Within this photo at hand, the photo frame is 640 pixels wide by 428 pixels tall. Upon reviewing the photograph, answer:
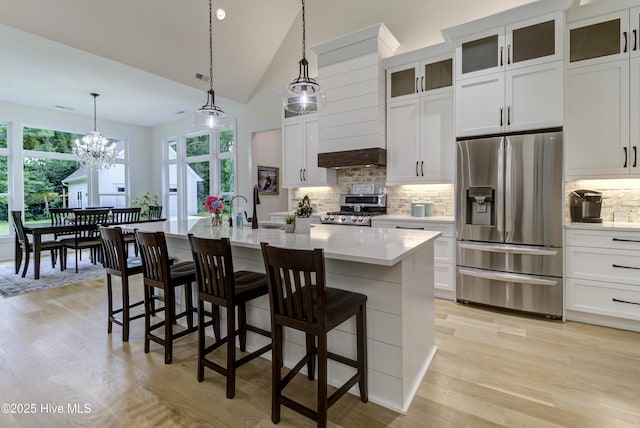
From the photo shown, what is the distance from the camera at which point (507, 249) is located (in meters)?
3.28

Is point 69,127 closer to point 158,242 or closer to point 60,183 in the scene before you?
point 60,183

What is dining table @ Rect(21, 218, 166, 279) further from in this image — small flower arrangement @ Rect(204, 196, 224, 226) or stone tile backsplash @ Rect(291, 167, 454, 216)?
stone tile backsplash @ Rect(291, 167, 454, 216)

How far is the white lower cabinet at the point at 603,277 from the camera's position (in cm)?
282

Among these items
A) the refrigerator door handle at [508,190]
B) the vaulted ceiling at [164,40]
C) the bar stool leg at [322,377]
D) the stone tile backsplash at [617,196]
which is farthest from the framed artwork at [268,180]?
the bar stool leg at [322,377]

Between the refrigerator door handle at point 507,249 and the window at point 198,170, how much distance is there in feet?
15.6

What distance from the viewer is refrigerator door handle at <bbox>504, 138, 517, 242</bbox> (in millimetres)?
3252

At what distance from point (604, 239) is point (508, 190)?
0.88 m

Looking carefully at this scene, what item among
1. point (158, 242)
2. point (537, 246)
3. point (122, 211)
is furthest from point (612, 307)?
point (122, 211)

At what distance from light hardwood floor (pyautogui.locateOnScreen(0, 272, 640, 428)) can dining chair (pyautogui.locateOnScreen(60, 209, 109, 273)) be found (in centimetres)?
227

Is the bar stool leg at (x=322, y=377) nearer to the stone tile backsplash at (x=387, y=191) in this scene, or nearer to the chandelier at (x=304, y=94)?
the chandelier at (x=304, y=94)

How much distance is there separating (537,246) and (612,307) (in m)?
0.77

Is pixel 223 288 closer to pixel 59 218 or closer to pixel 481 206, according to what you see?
pixel 481 206

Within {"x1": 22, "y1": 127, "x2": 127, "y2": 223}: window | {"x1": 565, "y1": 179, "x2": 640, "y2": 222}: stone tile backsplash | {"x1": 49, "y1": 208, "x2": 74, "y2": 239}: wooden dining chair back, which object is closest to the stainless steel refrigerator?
{"x1": 565, "y1": 179, "x2": 640, "y2": 222}: stone tile backsplash

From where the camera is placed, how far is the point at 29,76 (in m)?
4.93
